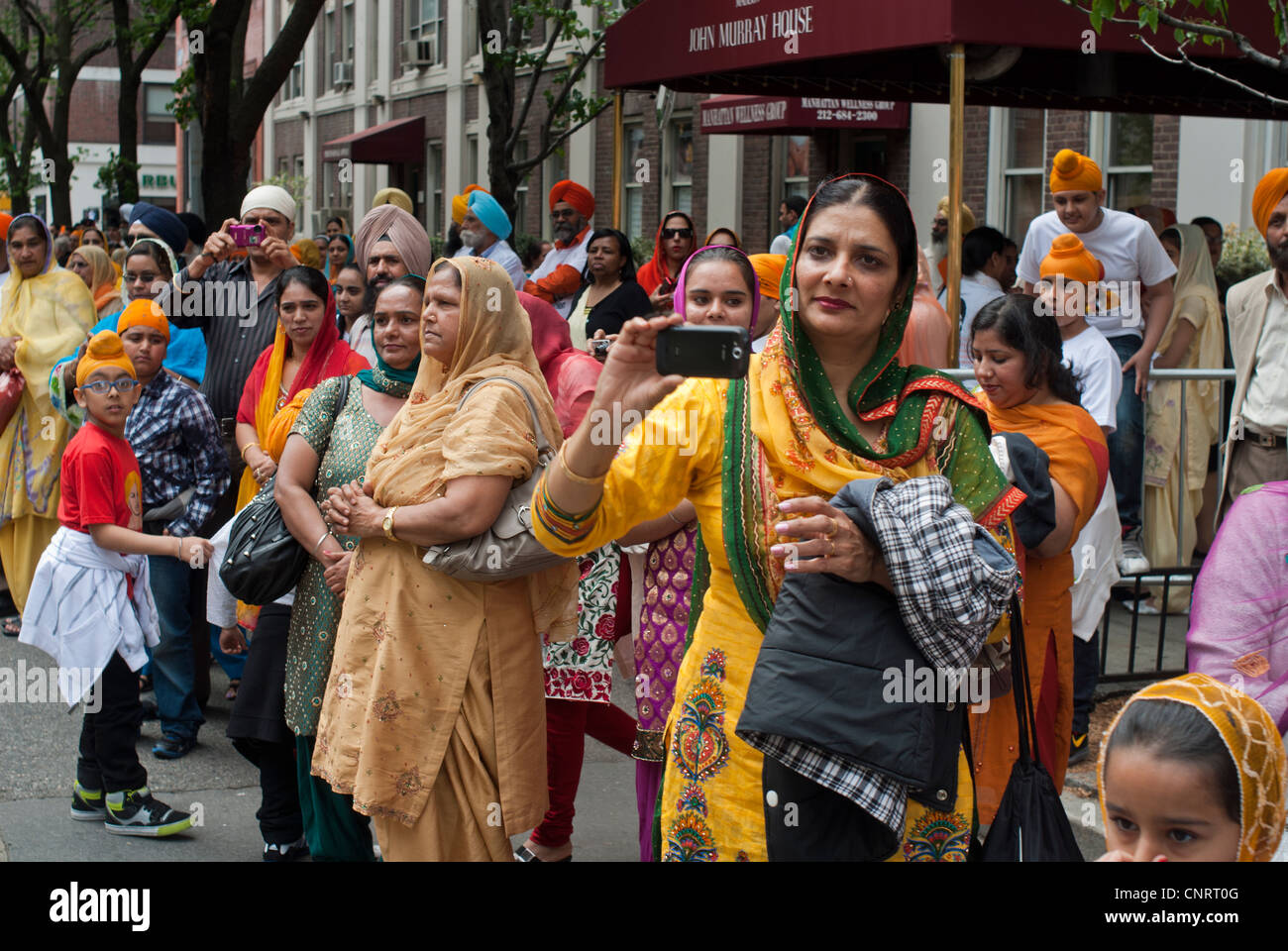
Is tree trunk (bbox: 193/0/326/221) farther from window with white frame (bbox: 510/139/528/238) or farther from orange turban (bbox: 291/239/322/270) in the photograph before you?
window with white frame (bbox: 510/139/528/238)

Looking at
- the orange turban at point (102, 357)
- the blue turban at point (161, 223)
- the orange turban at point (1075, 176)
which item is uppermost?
the orange turban at point (1075, 176)

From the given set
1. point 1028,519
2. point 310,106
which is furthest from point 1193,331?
point 310,106

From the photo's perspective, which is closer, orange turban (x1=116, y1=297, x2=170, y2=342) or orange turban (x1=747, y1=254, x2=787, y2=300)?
orange turban (x1=747, y1=254, x2=787, y2=300)

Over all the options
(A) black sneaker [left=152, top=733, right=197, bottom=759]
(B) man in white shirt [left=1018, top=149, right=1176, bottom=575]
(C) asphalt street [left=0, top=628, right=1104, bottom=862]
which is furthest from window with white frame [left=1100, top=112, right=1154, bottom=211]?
(A) black sneaker [left=152, top=733, right=197, bottom=759]

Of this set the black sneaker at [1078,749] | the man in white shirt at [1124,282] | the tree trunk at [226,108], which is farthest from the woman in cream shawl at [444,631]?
the tree trunk at [226,108]

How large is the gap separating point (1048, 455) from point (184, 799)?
141 inches

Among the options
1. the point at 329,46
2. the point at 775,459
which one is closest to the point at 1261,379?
the point at 775,459

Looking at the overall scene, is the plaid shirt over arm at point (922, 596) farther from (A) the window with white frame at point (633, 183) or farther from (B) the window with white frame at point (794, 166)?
(A) the window with white frame at point (633, 183)

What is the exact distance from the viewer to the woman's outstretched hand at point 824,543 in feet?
8.50

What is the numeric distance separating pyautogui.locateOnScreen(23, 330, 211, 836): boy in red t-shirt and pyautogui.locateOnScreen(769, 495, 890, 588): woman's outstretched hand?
339 centimetres

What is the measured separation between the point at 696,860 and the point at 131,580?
11.4 feet

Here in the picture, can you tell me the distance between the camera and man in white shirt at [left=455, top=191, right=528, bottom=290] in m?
9.36

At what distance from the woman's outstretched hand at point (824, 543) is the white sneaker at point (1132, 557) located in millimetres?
4867

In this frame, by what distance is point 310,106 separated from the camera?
40.1 meters
